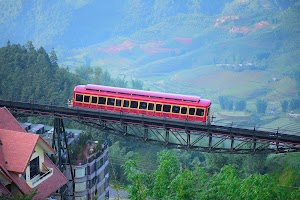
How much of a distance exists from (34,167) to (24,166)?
5.98 ft

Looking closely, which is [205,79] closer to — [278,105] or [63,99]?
[278,105]

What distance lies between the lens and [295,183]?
4609 centimetres

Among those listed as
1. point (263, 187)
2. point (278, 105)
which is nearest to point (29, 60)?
point (263, 187)

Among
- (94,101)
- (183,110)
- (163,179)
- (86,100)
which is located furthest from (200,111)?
(86,100)

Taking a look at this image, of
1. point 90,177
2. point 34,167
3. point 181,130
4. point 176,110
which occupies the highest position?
point 176,110

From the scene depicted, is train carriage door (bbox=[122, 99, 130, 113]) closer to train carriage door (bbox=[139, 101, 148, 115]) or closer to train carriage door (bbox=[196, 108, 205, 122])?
train carriage door (bbox=[139, 101, 148, 115])

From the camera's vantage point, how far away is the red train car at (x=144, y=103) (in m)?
36.4

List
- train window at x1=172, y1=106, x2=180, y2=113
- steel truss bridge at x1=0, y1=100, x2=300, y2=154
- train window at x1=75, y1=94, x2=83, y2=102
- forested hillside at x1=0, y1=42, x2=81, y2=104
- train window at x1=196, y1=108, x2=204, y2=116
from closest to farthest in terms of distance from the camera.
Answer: steel truss bridge at x1=0, y1=100, x2=300, y2=154 → train window at x1=196, y1=108, x2=204, y2=116 → train window at x1=172, y1=106, x2=180, y2=113 → train window at x1=75, y1=94, x2=83, y2=102 → forested hillside at x1=0, y1=42, x2=81, y2=104

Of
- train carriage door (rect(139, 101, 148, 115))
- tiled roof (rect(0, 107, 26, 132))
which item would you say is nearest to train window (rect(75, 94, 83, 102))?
train carriage door (rect(139, 101, 148, 115))

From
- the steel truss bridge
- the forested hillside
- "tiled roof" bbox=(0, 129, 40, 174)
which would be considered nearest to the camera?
"tiled roof" bbox=(0, 129, 40, 174)

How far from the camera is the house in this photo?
20.0 m

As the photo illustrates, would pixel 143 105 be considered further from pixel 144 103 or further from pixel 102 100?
pixel 102 100

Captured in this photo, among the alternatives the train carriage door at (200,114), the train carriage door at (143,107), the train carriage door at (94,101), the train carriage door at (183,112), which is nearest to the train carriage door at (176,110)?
the train carriage door at (183,112)

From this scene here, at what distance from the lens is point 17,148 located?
20688mm
